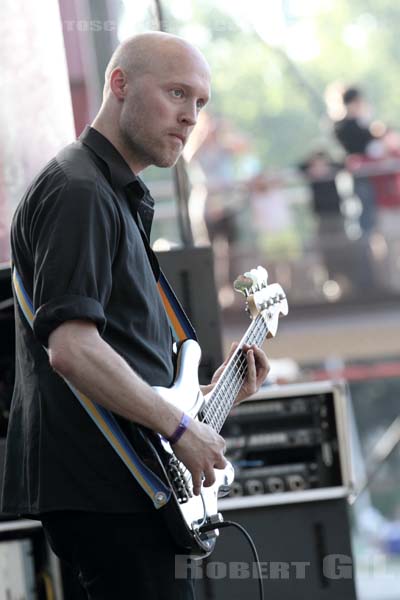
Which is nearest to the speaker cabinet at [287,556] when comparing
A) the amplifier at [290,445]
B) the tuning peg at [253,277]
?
the amplifier at [290,445]

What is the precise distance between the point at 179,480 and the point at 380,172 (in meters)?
8.78

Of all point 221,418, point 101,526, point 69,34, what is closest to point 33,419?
point 101,526

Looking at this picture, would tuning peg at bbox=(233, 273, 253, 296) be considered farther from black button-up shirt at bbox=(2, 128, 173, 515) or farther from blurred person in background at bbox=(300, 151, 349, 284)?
blurred person in background at bbox=(300, 151, 349, 284)

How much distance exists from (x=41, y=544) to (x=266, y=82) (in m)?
26.0

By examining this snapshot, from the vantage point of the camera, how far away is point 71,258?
231 centimetres

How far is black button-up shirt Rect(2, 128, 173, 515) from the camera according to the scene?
231 centimetres

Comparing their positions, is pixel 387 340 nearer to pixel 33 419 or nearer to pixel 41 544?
pixel 41 544

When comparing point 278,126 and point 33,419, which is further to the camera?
point 278,126

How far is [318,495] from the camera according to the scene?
414cm

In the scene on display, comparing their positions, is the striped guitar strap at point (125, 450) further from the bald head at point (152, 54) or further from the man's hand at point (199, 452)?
the bald head at point (152, 54)

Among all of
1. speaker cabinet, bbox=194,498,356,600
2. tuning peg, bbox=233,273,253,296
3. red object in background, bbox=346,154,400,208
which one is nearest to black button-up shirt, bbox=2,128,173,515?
tuning peg, bbox=233,273,253,296

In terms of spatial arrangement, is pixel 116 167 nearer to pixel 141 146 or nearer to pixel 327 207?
pixel 141 146

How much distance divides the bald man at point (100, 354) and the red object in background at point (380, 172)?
827 centimetres

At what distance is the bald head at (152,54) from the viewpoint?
8.34 ft
